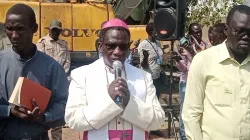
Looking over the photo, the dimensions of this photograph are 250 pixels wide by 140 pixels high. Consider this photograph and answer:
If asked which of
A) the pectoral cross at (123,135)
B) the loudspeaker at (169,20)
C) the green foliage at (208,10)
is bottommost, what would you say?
the pectoral cross at (123,135)

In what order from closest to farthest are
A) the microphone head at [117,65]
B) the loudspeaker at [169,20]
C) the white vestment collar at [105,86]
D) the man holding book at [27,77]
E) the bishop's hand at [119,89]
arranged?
1. the bishop's hand at [119,89]
2. the microphone head at [117,65]
3. the white vestment collar at [105,86]
4. the man holding book at [27,77]
5. the loudspeaker at [169,20]

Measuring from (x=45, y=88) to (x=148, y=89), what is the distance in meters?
0.74

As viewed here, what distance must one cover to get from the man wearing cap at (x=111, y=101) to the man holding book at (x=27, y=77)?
363mm

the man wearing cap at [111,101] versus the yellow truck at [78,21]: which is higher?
the yellow truck at [78,21]

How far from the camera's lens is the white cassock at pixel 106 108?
3.28 metres

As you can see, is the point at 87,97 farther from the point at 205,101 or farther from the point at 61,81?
the point at 205,101

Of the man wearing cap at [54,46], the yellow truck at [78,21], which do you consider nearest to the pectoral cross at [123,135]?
the man wearing cap at [54,46]

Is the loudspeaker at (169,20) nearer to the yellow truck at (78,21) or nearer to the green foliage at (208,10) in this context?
the yellow truck at (78,21)

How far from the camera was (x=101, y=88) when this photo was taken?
3363mm

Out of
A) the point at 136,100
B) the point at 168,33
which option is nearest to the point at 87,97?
the point at 136,100

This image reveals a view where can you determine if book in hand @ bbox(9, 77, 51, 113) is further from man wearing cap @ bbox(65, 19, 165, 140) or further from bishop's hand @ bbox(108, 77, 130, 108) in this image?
bishop's hand @ bbox(108, 77, 130, 108)

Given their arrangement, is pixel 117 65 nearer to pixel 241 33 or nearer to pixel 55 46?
pixel 241 33

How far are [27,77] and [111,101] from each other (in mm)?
792

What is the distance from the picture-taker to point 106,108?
128 inches
